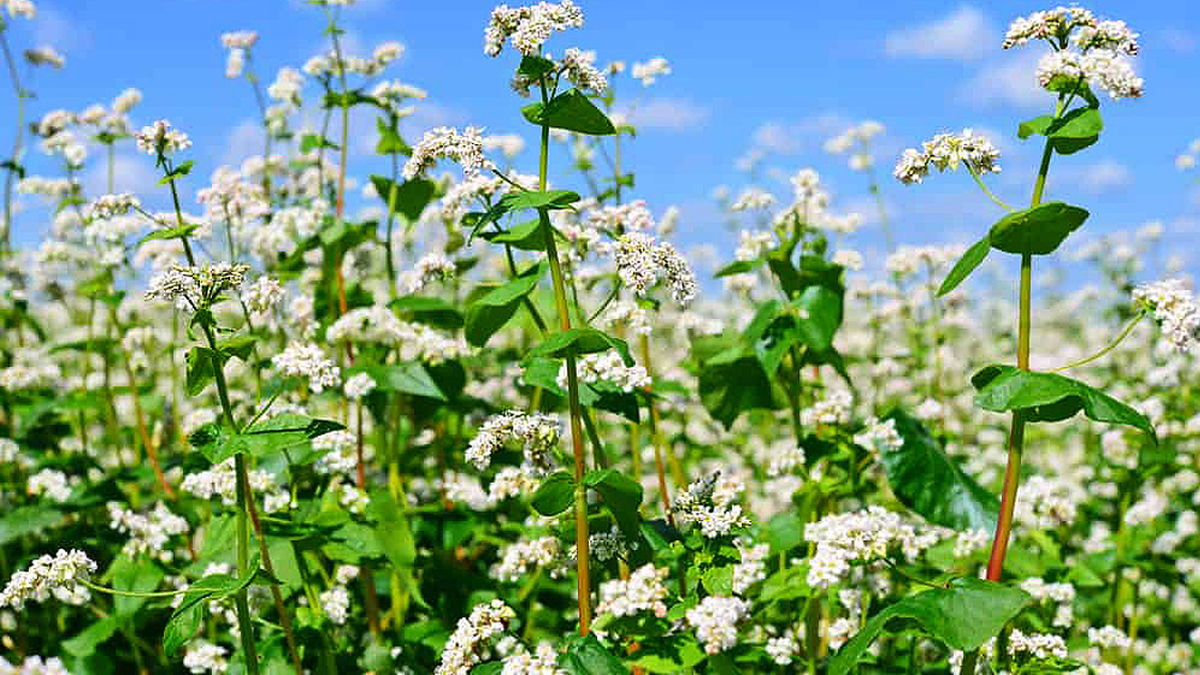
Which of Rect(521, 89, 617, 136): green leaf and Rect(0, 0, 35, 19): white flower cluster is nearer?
Rect(521, 89, 617, 136): green leaf

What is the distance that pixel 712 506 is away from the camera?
305 centimetres

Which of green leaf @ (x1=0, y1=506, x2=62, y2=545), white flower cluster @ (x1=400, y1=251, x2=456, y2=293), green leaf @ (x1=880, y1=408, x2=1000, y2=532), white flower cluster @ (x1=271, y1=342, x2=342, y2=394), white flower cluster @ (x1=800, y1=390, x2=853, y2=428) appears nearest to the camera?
white flower cluster @ (x1=271, y1=342, x2=342, y2=394)

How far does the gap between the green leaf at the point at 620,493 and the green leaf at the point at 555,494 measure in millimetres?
58

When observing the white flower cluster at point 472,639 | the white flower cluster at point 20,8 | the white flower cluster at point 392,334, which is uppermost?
the white flower cluster at point 20,8

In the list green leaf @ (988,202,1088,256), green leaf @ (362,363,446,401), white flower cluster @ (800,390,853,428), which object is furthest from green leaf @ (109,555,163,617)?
green leaf @ (988,202,1088,256)

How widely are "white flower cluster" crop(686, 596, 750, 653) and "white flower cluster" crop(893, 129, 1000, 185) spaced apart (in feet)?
4.30

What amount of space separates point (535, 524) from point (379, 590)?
1373 millimetres

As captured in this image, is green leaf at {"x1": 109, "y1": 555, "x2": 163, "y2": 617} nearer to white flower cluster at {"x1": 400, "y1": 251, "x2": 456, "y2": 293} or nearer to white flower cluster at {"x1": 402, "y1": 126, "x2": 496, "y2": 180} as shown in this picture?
white flower cluster at {"x1": 400, "y1": 251, "x2": 456, "y2": 293}

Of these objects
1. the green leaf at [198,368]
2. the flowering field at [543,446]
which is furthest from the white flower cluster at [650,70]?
the green leaf at [198,368]

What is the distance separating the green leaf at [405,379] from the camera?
4598mm

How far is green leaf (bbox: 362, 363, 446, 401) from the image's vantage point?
4598mm

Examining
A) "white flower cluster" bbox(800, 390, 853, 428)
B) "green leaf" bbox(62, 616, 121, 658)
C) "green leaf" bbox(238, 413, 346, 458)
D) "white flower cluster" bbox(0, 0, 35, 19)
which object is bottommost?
"green leaf" bbox(62, 616, 121, 658)

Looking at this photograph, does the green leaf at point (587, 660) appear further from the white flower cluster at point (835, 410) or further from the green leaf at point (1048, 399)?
the white flower cluster at point (835, 410)

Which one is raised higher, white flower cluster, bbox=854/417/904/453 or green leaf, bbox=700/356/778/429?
green leaf, bbox=700/356/778/429
